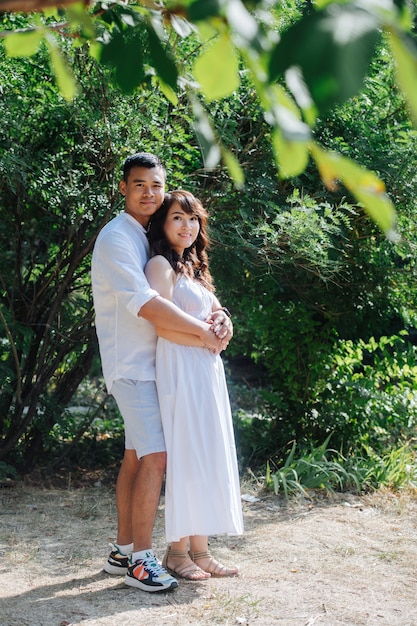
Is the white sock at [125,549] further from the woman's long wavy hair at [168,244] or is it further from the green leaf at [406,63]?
the green leaf at [406,63]

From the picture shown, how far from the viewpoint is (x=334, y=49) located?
1.00 metres

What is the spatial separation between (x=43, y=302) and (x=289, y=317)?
6.10 feet

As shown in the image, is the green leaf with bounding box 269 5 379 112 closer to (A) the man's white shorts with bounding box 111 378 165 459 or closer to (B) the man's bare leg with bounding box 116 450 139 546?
(A) the man's white shorts with bounding box 111 378 165 459

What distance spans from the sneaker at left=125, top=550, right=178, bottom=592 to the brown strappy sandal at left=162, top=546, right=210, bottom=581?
0.19m

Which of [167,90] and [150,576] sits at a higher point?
[167,90]

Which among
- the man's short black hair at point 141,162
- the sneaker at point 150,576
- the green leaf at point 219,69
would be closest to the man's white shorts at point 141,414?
the sneaker at point 150,576

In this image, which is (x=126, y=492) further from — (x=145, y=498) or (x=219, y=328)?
(x=219, y=328)

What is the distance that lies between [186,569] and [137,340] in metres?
1.12

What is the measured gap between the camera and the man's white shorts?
3730mm

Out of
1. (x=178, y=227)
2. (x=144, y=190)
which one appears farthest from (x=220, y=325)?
(x=144, y=190)

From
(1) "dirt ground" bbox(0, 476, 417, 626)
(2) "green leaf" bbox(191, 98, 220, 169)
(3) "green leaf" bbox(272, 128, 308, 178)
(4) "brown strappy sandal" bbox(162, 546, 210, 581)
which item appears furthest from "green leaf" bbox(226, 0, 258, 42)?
(4) "brown strappy sandal" bbox(162, 546, 210, 581)

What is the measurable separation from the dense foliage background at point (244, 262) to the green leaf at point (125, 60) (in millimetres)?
2874

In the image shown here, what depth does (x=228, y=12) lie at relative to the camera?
1.13 metres

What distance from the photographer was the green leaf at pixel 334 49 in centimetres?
99
